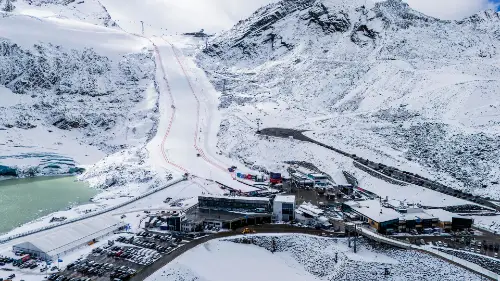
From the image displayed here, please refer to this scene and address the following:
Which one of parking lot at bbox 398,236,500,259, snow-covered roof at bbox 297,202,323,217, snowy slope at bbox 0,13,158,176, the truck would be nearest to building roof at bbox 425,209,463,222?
parking lot at bbox 398,236,500,259

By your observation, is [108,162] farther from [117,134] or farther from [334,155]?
[334,155]

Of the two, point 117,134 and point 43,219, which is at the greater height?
point 117,134

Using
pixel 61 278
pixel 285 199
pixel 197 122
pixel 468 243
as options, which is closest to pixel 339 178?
pixel 285 199

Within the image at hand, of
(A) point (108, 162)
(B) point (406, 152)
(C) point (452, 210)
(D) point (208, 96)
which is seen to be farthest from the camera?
(D) point (208, 96)

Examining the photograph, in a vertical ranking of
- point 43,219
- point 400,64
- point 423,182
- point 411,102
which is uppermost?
point 400,64

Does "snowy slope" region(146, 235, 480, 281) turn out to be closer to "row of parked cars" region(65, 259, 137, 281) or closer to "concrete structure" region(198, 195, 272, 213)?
"row of parked cars" region(65, 259, 137, 281)

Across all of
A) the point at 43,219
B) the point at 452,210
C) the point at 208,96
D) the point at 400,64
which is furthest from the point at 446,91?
the point at 43,219

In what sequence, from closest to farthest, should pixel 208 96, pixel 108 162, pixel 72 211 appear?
pixel 72 211 < pixel 108 162 < pixel 208 96
